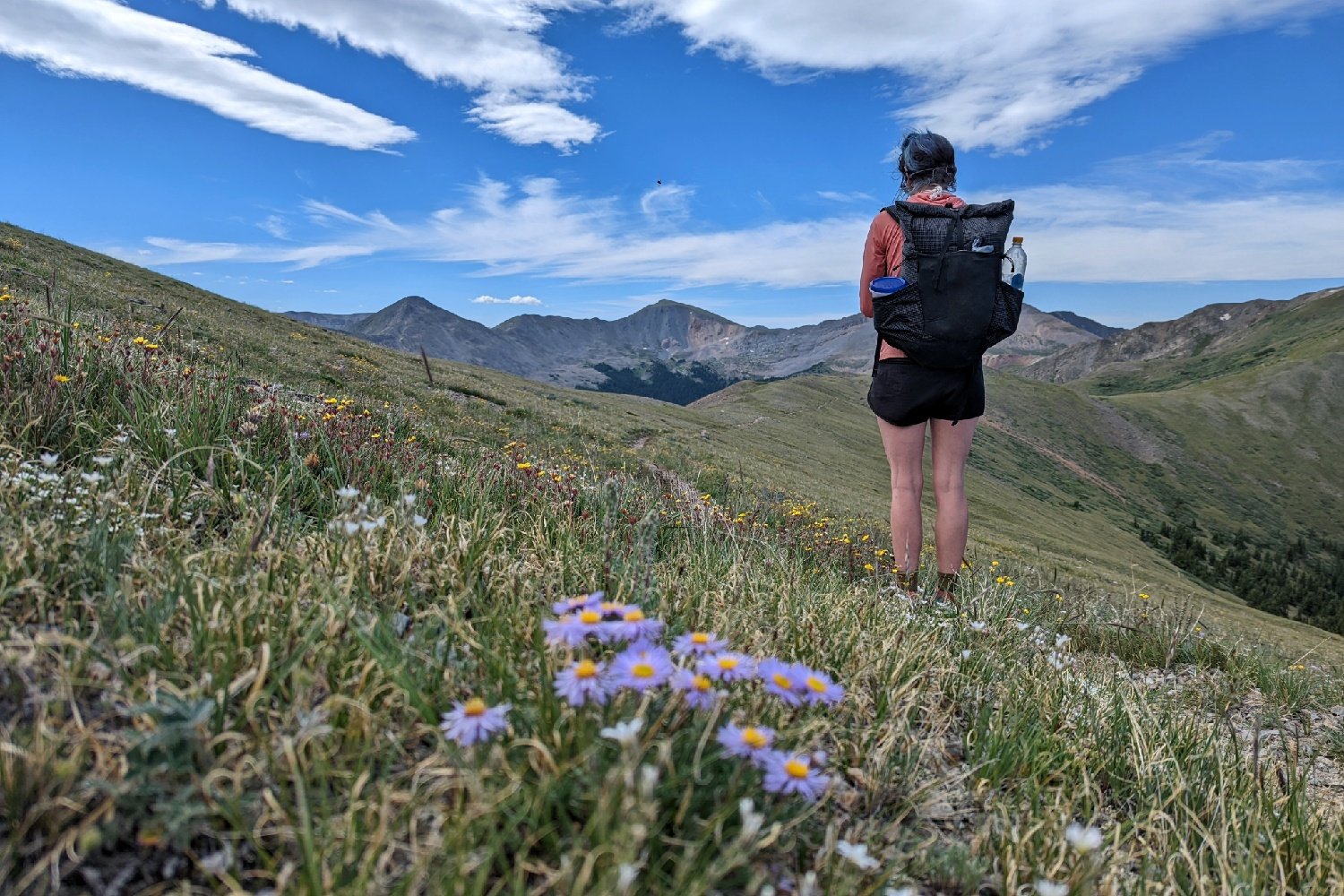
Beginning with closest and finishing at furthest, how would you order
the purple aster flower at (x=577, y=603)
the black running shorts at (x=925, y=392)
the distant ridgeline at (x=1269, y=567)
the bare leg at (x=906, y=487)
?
the purple aster flower at (x=577, y=603), the black running shorts at (x=925, y=392), the bare leg at (x=906, y=487), the distant ridgeline at (x=1269, y=567)

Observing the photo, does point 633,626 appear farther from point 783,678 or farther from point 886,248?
point 886,248

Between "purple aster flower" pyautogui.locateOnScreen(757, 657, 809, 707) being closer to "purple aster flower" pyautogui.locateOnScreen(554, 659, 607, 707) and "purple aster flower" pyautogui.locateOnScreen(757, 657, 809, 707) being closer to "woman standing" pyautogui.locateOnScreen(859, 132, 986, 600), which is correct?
"purple aster flower" pyautogui.locateOnScreen(554, 659, 607, 707)

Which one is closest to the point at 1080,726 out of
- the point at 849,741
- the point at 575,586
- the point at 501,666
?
the point at 849,741

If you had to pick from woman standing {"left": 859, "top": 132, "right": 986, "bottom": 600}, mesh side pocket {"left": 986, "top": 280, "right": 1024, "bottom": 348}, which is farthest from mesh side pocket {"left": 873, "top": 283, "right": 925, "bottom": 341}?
mesh side pocket {"left": 986, "top": 280, "right": 1024, "bottom": 348}

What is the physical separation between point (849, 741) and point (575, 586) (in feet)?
4.25

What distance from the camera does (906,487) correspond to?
544cm

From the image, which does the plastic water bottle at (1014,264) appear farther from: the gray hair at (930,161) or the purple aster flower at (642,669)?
the purple aster flower at (642,669)

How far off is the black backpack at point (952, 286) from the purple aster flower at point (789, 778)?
3866 mm

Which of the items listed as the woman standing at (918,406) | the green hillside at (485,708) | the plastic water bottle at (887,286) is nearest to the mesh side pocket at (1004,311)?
the woman standing at (918,406)

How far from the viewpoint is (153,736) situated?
4.99 ft

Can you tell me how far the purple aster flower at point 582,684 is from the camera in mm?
1555

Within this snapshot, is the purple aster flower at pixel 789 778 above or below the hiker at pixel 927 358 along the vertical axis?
below

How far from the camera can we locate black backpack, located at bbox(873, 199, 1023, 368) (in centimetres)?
475

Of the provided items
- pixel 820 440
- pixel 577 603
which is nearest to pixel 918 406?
pixel 577 603
